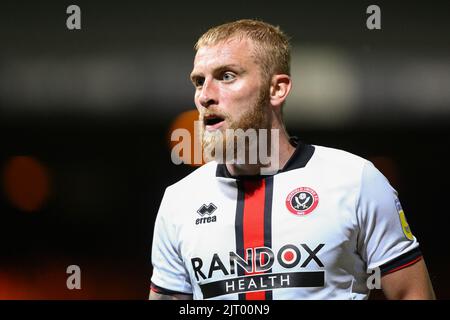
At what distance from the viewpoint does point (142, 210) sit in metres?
3.92

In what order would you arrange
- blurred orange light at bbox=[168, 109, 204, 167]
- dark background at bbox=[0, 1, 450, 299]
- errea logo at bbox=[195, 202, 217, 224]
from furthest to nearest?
dark background at bbox=[0, 1, 450, 299] < blurred orange light at bbox=[168, 109, 204, 167] < errea logo at bbox=[195, 202, 217, 224]

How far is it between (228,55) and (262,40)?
0.57ft

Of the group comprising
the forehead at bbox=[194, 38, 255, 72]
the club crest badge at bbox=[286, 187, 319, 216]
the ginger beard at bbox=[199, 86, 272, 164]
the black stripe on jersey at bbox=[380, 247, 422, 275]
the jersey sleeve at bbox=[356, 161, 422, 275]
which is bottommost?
the black stripe on jersey at bbox=[380, 247, 422, 275]

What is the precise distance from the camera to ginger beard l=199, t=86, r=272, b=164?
8.34 ft

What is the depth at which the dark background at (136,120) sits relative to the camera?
3.82 m

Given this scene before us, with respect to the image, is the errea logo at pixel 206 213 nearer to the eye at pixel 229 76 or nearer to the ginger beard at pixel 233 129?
the ginger beard at pixel 233 129

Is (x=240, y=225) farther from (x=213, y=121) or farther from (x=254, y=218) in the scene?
(x=213, y=121)

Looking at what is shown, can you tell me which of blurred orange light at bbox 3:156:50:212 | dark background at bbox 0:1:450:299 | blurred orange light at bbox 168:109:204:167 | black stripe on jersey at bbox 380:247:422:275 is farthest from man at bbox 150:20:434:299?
blurred orange light at bbox 3:156:50:212

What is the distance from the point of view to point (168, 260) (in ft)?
8.65

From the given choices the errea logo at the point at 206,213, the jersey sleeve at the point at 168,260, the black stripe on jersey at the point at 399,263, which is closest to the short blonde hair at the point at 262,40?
the errea logo at the point at 206,213

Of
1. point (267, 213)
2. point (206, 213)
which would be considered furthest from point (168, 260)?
point (267, 213)

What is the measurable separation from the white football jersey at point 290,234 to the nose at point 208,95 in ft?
1.05

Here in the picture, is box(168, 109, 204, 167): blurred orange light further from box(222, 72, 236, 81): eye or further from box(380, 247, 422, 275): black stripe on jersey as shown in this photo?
box(380, 247, 422, 275): black stripe on jersey

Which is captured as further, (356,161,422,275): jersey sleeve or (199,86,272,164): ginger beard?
(199,86,272,164): ginger beard
